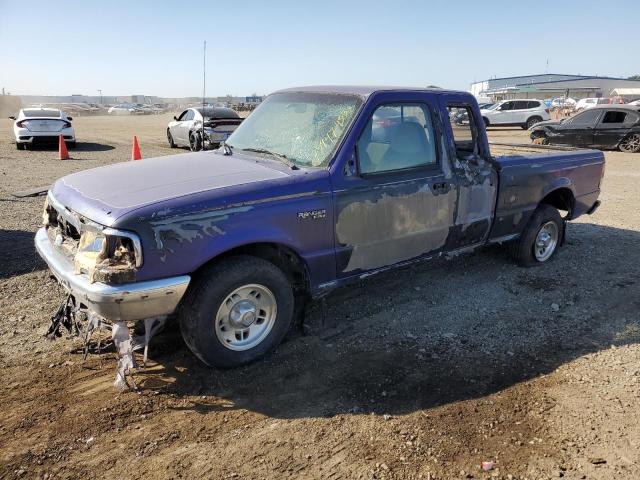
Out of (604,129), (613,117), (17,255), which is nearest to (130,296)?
(17,255)

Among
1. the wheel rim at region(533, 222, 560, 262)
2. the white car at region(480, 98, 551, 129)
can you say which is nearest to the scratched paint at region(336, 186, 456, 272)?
the wheel rim at region(533, 222, 560, 262)

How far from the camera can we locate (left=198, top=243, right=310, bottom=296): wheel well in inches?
142

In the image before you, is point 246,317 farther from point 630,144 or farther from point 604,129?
point 630,144

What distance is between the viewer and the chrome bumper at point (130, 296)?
2961mm

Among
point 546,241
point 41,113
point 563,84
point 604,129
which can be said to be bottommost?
point 546,241

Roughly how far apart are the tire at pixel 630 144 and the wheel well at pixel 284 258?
1705 centimetres

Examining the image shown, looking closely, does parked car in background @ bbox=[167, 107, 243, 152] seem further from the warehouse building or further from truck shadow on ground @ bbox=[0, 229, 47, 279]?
the warehouse building

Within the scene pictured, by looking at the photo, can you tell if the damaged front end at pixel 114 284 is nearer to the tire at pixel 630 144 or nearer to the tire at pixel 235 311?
the tire at pixel 235 311

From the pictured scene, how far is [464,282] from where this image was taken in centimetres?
538

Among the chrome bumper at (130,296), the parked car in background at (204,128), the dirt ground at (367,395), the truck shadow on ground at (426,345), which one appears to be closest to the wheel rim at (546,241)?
the truck shadow on ground at (426,345)

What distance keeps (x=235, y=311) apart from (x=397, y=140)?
6.45 ft

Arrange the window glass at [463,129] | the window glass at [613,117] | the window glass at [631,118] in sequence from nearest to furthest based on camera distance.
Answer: the window glass at [463,129] < the window glass at [631,118] < the window glass at [613,117]

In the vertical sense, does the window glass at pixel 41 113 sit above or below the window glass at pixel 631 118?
below

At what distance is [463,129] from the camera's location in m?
4.85
